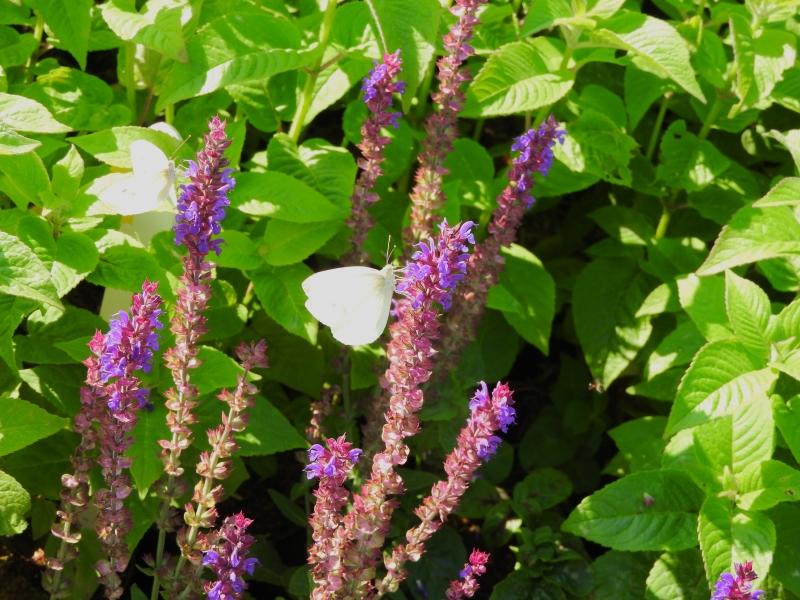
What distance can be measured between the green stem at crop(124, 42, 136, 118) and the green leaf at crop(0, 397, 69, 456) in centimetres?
75

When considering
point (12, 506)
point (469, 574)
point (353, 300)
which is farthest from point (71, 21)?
point (469, 574)

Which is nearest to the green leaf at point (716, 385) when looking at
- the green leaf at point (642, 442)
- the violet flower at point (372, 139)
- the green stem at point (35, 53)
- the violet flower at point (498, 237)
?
the green leaf at point (642, 442)

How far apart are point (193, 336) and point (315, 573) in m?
0.41

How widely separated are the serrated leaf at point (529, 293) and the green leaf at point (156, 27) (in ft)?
2.83

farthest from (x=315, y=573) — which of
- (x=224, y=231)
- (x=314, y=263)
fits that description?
(x=314, y=263)

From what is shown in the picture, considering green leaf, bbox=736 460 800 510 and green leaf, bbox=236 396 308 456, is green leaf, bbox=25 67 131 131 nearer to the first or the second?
green leaf, bbox=236 396 308 456

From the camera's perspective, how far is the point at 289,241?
2027 mm

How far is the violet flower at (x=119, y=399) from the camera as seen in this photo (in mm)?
1453

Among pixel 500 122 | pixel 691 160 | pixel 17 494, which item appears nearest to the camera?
pixel 17 494

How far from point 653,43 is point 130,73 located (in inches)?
42.2

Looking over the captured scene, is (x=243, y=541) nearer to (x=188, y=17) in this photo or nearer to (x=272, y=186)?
(x=272, y=186)

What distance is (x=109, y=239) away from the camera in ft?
6.16

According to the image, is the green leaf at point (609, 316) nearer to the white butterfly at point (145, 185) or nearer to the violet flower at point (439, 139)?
the violet flower at point (439, 139)

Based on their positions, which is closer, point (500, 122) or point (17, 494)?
point (17, 494)
